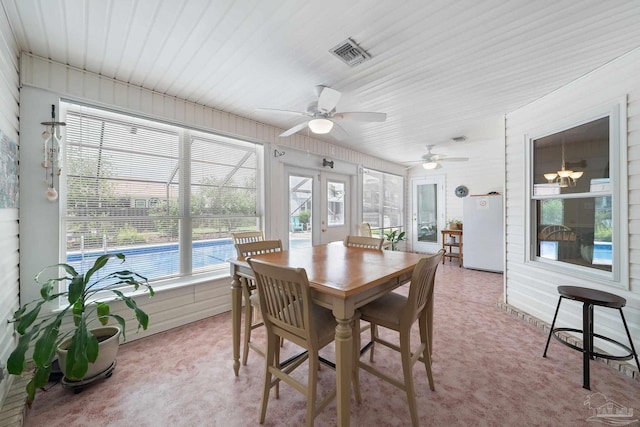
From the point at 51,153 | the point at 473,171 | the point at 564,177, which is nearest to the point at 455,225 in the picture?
the point at 473,171

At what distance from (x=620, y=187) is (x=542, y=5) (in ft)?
5.32

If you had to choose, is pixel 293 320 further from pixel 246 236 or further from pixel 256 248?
pixel 246 236

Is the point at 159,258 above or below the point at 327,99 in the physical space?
below

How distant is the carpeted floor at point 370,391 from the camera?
1562mm

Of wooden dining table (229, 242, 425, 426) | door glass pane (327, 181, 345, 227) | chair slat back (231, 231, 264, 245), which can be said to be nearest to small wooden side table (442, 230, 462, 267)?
door glass pane (327, 181, 345, 227)

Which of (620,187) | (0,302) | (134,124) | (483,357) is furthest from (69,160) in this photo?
(620,187)

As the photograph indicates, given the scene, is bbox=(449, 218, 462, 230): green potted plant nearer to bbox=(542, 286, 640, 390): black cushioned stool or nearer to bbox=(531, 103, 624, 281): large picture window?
bbox=(531, 103, 624, 281): large picture window

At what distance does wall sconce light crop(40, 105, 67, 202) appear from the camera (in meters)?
2.07

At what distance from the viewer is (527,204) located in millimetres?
2963

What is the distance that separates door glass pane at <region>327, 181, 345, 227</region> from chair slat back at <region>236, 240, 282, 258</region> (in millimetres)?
2170

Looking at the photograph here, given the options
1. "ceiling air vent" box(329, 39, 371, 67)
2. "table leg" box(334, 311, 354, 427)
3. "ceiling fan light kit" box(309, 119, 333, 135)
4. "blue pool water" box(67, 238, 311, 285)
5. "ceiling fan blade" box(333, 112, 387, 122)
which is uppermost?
"ceiling air vent" box(329, 39, 371, 67)

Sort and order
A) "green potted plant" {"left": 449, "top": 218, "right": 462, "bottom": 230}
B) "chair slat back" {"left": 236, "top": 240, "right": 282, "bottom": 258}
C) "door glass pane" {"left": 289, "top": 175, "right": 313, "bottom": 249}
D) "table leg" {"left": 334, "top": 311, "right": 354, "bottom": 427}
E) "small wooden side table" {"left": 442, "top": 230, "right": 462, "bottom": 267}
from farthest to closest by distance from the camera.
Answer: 1. "green potted plant" {"left": 449, "top": 218, "right": 462, "bottom": 230}
2. "small wooden side table" {"left": 442, "top": 230, "right": 462, "bottom": 267}
3. "door glass pane" {"left": 289, "top": 175, "right": 313, "bottom": 249}
4. "chair slat back" {"left": 236, "top": 240, "right": 282, "bottom": 258}
5. "table leg" {"left": 334, "top": 311, "right": 354, "bottom": 427}

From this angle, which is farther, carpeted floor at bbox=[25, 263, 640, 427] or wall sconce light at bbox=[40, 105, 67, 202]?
wall sconce light at bbox=[40, 105, 67, 202]

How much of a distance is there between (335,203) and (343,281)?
3500 mm
